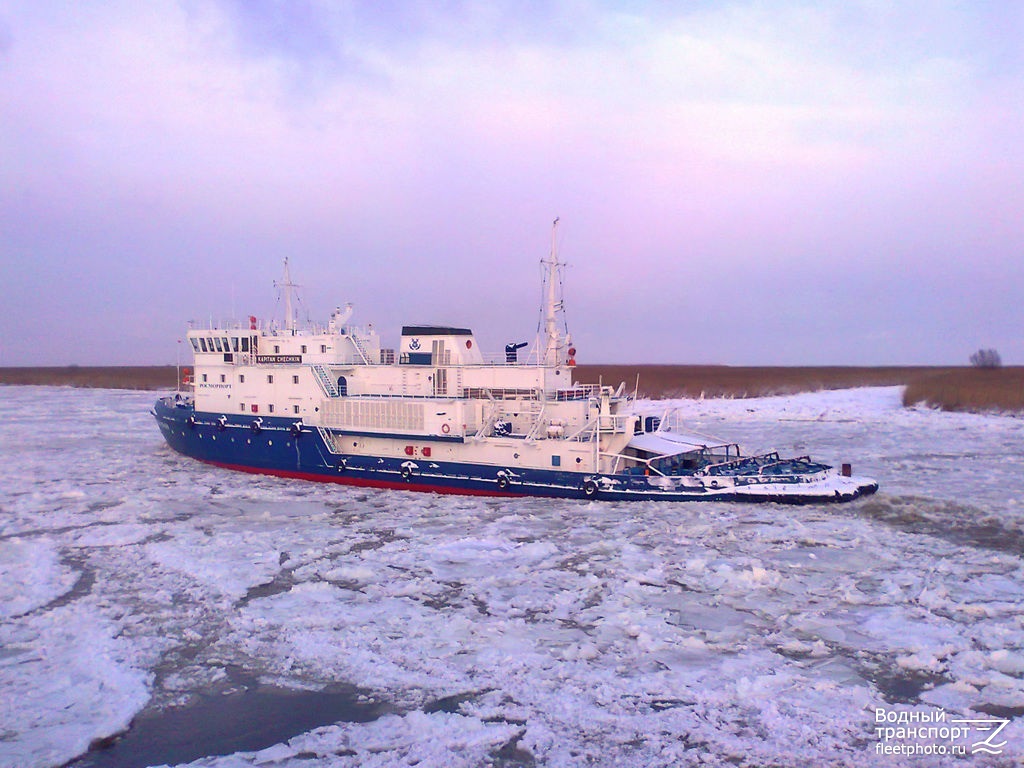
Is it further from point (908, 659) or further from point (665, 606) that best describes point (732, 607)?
point (908, 659)

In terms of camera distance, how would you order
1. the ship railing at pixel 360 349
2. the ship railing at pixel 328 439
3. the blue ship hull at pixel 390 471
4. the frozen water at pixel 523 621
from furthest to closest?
the ship railing at pixel 360 349 → the ship railing at pixel 328 439 → the blue ship hull at pixel 390 471 → the frozen water at pixel 523 621

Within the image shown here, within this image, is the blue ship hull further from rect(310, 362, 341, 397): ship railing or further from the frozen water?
rect(310, 362, 341, 397): ship railing

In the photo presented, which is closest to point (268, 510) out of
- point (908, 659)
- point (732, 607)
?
point (732, 607)

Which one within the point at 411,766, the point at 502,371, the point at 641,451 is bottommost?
the point at 411,766

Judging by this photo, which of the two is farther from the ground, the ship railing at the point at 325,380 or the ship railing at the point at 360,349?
the ship railing at the point at 360,349

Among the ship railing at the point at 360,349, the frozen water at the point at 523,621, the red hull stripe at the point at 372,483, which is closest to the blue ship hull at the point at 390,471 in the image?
the red hull stripe at the point at 372,483

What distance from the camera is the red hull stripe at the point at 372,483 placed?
17.0 meters

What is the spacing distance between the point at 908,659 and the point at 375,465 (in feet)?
43.5

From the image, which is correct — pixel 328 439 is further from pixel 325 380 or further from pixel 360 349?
pixel 360 349

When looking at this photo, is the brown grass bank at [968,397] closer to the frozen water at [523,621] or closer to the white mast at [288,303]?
the frozen water at [523,621]

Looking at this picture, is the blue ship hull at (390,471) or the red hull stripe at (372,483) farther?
the red hull stripe at (372,483)

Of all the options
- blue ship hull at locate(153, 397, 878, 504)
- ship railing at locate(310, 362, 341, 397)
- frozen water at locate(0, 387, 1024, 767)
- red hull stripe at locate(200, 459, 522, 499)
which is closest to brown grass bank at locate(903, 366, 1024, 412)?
frozen water at locate(0, 387, 1024, 767)

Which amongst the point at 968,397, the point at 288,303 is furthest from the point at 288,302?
the point at 968,397

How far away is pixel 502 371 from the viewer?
18.1m
